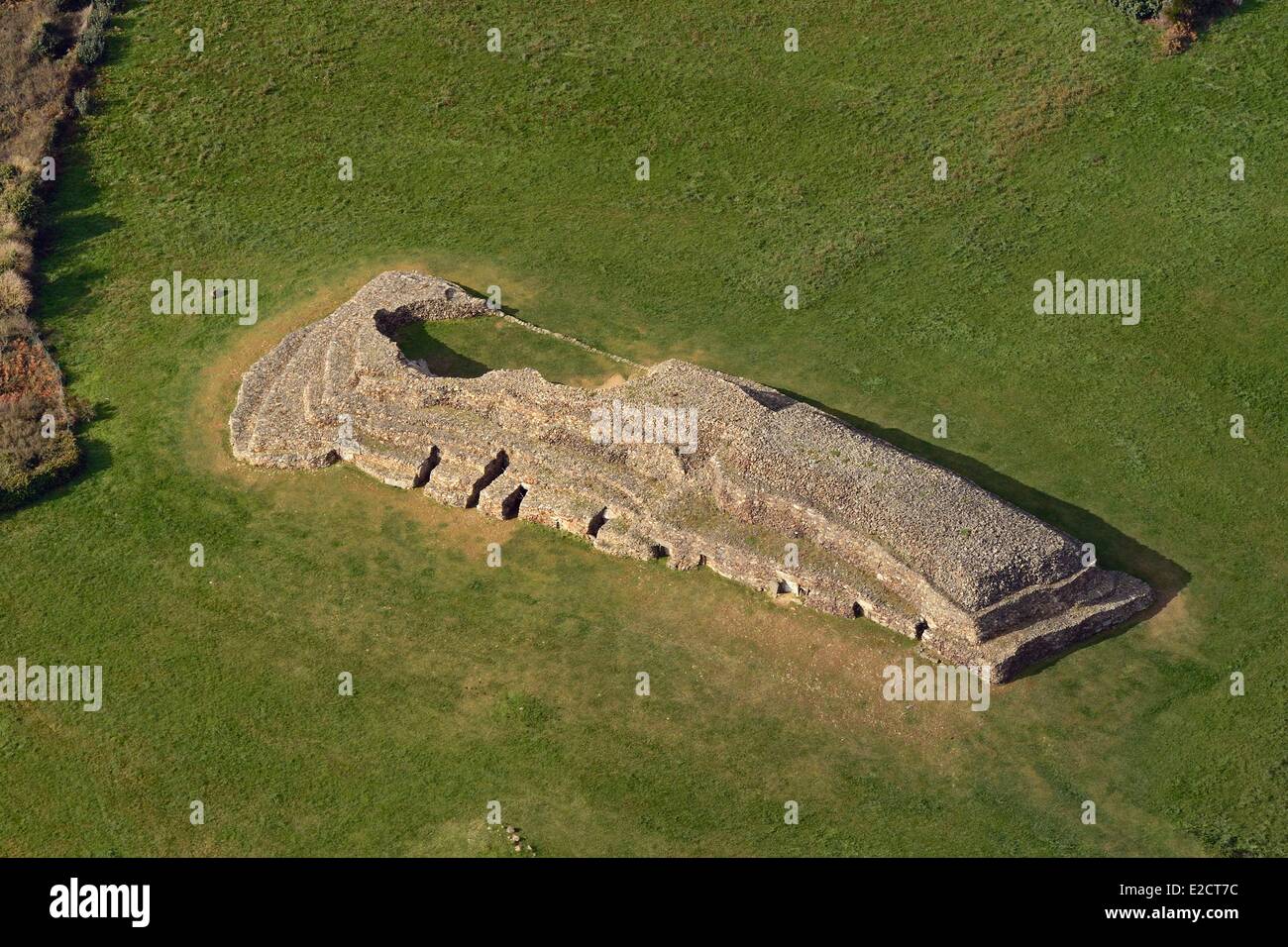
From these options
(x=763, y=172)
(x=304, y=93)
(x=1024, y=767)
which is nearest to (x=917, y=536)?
(x=1024, y=767)

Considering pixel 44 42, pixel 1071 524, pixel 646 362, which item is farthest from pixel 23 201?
pixel 1071 524

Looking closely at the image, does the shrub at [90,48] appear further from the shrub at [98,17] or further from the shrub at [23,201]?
the shrub at [23,201]

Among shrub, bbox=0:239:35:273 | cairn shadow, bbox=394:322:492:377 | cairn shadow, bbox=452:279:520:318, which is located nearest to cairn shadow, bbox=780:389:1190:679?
cairn shadow, bbox=394:322:492:377

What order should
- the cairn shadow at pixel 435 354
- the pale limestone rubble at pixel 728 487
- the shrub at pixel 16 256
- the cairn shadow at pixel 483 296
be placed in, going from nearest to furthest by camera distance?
the pale limestone rubble at pixel 728 487, the cairn shadow at pixel 435 354, the cairn shadow at pixel 483 296, the shrub at pixel 16 256

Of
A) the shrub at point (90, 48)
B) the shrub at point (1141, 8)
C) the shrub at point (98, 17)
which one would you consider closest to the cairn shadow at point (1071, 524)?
the shrub at point (1141, 8)

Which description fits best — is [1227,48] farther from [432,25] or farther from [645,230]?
[432,25]
